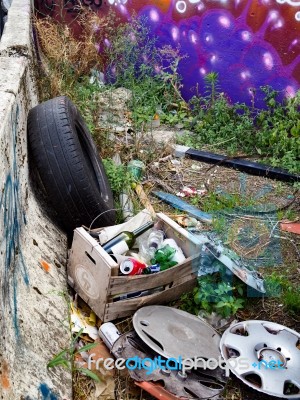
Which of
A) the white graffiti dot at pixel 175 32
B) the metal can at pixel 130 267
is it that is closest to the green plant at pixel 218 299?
the metal can at pixel 130 267

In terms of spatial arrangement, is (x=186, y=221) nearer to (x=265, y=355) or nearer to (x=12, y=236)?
(x=265, y=355)

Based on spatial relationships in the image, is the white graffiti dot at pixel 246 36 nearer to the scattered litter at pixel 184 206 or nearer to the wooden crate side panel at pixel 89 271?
the scattered litter at pixel 184 206

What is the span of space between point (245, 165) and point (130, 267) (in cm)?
230

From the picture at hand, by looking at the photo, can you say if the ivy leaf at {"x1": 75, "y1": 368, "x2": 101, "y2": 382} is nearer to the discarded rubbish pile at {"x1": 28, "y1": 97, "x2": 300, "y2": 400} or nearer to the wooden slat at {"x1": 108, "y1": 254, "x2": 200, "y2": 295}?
the discarded rubbish pile at {"x1": 28, "y1": 97, "x2": 300, "y2": 400}

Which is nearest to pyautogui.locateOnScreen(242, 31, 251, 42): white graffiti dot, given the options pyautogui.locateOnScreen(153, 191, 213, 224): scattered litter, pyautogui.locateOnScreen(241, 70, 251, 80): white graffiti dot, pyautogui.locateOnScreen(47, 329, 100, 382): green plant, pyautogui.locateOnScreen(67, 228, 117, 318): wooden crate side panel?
pyautogui.locateOnScreen(241, 70, 251, 80): white graffiti dot

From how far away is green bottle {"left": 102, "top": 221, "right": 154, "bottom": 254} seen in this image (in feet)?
10.2

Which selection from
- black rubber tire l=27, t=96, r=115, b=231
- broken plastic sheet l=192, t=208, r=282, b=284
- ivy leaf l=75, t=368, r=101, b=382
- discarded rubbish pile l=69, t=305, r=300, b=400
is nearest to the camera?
ivy leaf l=75, t=368, r=101, b=382

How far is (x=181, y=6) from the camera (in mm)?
5750

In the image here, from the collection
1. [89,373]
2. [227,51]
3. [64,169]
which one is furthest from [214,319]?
[227,51]

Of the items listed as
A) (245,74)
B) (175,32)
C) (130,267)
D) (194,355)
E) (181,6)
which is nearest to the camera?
(194,355)

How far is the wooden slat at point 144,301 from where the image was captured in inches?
116

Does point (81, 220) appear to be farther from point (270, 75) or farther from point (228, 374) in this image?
point (270, 75)

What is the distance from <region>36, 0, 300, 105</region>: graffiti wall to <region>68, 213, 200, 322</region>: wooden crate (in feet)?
9.72

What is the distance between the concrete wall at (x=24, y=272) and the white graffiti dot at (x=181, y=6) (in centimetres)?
270
